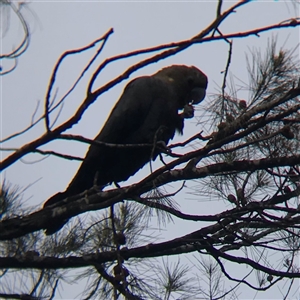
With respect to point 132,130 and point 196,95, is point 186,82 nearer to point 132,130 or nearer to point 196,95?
point 196,95

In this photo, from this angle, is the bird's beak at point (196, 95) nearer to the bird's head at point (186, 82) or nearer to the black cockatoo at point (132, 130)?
the bird's head at point (186, 82)

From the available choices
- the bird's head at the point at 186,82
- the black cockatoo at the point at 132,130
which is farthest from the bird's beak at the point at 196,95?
the black cockatoo at the point at 132,130

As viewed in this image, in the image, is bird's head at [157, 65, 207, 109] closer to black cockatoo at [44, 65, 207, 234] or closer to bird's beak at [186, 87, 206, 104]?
bird's beak at [186, 87, 206, 104]

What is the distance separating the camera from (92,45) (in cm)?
160

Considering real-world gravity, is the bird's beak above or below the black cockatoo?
above

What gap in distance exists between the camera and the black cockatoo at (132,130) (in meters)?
3.26

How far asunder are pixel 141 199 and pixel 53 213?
451 mm

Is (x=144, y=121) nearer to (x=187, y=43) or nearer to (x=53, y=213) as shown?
(x=53, y=213)

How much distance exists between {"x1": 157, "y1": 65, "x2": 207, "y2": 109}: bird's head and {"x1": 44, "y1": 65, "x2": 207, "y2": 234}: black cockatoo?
0.11 meters

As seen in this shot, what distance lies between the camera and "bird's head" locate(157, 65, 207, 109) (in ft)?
11.9

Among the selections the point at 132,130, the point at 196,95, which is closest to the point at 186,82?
the point at 196,95

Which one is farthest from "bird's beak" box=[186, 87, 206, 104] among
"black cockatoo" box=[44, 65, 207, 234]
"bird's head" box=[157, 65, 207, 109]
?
"black cockatoo" box=[44, 65, 207, 234]

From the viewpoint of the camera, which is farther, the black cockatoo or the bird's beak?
the bird's beak

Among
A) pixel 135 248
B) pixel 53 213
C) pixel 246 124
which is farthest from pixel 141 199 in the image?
pixel 246 124
